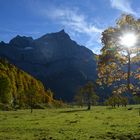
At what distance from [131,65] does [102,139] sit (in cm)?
762

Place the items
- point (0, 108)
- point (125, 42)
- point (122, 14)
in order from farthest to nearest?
point (0, 108)
point (122, 14)
point (125, 42)

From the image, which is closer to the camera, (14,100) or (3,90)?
(3,90)

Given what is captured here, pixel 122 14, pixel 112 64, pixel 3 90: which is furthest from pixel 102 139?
pixel 3 90

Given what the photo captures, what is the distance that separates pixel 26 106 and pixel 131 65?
142315 millimetres

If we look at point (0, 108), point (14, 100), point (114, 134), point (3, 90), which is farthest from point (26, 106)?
point (114, 134)

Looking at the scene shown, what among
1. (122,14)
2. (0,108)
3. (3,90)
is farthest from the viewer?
(0,108)

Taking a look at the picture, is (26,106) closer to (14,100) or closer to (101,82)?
(14,100)

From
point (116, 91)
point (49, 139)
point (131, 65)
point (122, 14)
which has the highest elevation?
point (122, 14)

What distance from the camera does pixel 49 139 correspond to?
36.3 metres

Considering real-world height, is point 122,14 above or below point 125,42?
above

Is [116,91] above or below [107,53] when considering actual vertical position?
below

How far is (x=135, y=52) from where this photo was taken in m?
34.3

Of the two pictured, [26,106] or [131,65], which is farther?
[26,106]

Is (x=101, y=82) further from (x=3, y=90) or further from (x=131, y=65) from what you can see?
(x=3, y=90)
